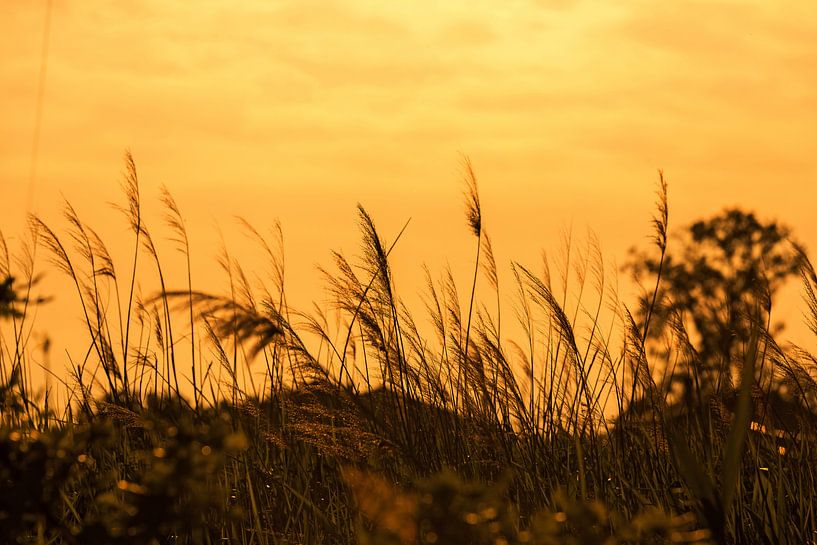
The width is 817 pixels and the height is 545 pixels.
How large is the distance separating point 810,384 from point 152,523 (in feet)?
9.23

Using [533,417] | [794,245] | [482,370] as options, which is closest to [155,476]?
[482,370]

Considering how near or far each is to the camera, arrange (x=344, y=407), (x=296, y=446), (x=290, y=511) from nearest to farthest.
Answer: (x=290, y=511) → (x=344, y=407) → (x=296, y=446)

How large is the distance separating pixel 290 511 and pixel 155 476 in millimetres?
1735

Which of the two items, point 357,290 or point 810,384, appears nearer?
point 357,290

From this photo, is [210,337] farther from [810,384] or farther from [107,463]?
[810,384]

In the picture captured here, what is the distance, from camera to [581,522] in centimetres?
133

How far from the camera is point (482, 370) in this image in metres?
3.28

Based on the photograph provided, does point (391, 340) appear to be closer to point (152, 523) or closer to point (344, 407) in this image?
point (344, 407)

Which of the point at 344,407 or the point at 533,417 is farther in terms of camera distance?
the point at 533,417

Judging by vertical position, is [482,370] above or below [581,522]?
above

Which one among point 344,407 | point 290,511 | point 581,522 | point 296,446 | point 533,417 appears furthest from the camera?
point 296,446

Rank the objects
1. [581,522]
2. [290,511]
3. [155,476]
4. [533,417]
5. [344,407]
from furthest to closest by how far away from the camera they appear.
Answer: [533,417], [344,407], [290,511], [155,476], [581,522]

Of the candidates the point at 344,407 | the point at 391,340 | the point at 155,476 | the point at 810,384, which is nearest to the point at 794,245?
the point at 810,384

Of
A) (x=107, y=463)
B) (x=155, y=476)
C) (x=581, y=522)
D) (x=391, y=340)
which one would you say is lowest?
(x=581, y=522)
